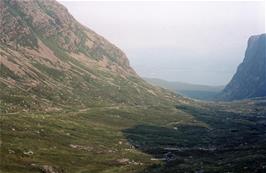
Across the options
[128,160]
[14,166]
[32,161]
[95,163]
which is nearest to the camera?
[14,166]

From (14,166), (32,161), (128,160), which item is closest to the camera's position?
(14,166)

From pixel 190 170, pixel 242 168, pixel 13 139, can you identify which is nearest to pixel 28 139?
pixel 13 139

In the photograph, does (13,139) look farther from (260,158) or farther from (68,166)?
(260,158)

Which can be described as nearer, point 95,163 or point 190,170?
point 190,170

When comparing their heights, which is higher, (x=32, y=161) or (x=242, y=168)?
(x=242, y=168)

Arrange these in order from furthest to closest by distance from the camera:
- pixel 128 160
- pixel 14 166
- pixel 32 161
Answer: pixel 128 160 → pixel 32 161 → pixel 14 166

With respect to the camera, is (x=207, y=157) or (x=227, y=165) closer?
(x=227, y=165)

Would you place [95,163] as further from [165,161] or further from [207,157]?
[207,157]

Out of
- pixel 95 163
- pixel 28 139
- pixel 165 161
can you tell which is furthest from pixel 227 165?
pixel 28 139

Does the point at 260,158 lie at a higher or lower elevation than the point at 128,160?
higher
